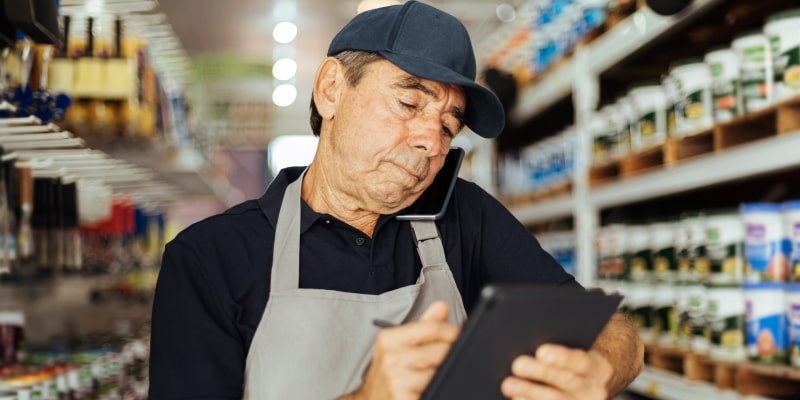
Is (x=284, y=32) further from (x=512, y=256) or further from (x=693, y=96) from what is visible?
(x=512, y=256)

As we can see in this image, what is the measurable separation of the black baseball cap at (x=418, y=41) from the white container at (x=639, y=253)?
58.9 inches

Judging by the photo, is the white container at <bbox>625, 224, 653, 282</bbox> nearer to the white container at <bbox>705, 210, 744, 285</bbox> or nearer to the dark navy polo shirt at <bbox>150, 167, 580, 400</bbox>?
the white container at <bbox>705, 210, 744, 285</bbox>

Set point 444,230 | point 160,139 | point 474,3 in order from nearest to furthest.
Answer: point 444,230 → point 160,139 → point 474,3

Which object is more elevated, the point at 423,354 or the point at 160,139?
the point at 160,139

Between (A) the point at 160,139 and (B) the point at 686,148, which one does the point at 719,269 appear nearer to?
(B) the point at 686,148

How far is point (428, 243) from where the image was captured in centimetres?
189

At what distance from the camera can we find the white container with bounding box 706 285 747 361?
2500 mm

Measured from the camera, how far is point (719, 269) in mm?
2582

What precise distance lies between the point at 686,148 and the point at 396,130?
139 centimetres

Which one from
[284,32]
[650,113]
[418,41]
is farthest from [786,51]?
[284,32]

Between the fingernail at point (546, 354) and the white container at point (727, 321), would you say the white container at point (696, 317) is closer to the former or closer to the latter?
the white container at point (727, 321)

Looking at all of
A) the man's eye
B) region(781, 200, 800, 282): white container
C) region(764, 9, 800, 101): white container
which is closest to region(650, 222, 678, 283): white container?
region(781, 200, 800, 282): white container

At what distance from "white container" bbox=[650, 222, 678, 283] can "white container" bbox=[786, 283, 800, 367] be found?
A: 0.66m

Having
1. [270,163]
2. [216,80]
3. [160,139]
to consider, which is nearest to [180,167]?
[160,139]
